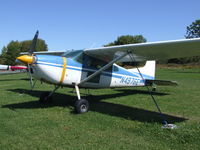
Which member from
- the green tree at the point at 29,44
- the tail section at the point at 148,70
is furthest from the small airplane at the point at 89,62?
the green tree at the point at 29,44

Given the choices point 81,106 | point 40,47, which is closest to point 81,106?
point 81,106

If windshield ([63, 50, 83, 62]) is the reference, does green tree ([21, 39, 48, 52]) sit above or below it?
above

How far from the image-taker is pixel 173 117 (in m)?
6.19

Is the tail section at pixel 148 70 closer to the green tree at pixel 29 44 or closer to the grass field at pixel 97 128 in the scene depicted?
the grass field at pixel 97 128

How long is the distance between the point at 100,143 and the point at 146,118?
7.64 feet

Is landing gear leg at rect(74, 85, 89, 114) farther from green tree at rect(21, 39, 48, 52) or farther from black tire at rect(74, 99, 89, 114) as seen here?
green tree at rect(21, 39, 48, 52)

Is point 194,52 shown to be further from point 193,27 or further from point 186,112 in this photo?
point 193,27

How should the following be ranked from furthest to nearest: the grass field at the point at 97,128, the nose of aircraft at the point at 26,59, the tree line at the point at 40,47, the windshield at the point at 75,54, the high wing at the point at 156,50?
the tree line at the point at 40,47 < the windshield at the point at 75,54 < the nose of aircraft at the point at 26,59 < the high wing at the point at 156,50 < the grass field at the point at 97,128

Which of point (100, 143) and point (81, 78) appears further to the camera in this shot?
point (81, 78)

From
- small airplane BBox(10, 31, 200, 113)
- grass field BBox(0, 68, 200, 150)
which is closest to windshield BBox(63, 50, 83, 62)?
small airplane BBox(10, 31, 200, 113)

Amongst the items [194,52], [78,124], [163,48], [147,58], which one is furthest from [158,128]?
[147,58]

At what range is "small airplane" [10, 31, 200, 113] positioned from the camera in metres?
6.28

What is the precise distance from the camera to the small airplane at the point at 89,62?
6.28 meters

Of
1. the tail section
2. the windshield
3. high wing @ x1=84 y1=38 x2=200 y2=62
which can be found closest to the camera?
high wing @ x1=84 y1=38 x2=200 y2=62
